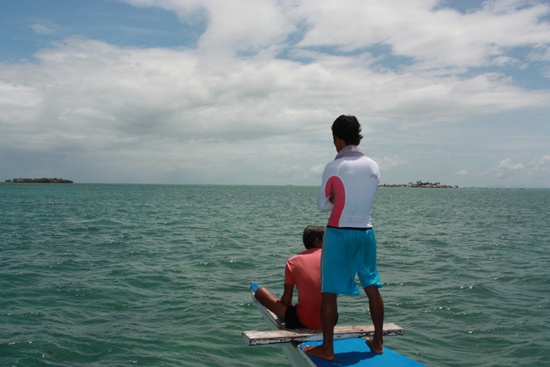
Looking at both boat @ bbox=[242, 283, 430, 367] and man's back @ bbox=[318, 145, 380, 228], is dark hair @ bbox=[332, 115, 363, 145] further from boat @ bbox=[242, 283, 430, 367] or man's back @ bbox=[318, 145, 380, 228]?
boat @ bbox=[242, 283, 430, 367]

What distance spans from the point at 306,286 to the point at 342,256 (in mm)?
834

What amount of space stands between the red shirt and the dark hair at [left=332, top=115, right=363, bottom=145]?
162cm

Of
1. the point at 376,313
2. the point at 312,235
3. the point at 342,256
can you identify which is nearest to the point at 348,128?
the point at 342,256

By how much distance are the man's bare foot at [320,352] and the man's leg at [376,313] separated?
674 millimetres

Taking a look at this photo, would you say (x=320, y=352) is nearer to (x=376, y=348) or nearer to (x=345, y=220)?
(x=376, y=348)

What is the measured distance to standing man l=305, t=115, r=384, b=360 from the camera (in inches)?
211

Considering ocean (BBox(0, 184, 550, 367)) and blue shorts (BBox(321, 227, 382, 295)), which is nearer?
blue shorts (BBox(321, 227, 382, 295))

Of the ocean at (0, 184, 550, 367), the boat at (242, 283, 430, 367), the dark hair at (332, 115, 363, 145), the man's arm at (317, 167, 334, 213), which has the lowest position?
the ocean at (0, 184, 550, 367)

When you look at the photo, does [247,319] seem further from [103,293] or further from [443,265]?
[443,265]

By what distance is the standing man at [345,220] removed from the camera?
5.35 metres

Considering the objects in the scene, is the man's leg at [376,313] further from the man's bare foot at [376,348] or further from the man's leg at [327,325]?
the man's leg at [327,325]

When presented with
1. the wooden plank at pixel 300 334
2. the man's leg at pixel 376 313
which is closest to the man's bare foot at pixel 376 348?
the man's leg at pixel 376 313

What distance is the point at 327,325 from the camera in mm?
5445

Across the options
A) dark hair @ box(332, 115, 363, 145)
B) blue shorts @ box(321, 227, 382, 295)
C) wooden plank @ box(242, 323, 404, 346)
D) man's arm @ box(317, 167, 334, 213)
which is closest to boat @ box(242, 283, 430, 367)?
wooden plank @ box(242, 323, 404, 346)
